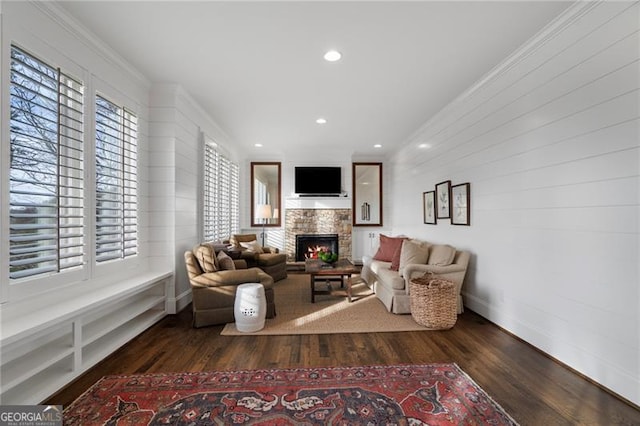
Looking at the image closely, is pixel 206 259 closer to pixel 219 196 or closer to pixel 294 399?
pixel 294 399

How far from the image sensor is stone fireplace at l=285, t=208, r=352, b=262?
6.86 metres

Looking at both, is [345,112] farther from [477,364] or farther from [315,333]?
[477,364]

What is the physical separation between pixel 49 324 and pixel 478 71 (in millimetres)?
4401

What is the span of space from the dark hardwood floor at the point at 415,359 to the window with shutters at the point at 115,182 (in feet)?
3.28

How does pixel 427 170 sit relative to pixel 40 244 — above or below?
above

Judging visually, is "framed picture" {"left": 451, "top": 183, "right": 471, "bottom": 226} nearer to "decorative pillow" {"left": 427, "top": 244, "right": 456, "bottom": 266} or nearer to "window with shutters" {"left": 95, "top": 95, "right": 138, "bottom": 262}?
"decorative pillow" {"left": 427, "top": 244, "right": 456, "bottom": 266}

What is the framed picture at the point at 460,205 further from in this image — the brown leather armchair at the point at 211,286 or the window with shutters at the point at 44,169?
the window with shutters at the point at 44,169

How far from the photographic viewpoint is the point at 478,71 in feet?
10.1

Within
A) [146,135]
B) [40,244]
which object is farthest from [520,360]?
[146,135]

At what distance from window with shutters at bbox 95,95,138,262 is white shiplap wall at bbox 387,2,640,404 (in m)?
4.06

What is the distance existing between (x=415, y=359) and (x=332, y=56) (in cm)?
293

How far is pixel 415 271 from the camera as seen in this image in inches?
137

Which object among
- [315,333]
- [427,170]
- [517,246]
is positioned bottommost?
[315,333]

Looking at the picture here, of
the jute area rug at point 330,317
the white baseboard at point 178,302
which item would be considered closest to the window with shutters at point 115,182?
the white baseboard at point 178,302
